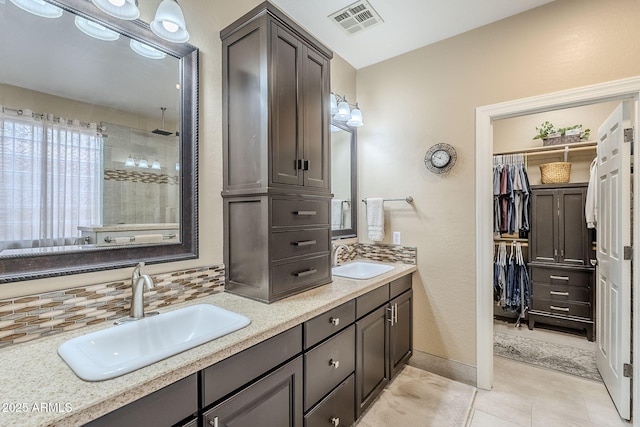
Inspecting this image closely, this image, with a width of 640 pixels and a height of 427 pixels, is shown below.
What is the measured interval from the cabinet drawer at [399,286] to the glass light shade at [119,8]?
2.14 meters

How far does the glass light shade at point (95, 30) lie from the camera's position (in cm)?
123

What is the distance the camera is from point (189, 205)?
157cm

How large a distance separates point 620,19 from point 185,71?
264 cm

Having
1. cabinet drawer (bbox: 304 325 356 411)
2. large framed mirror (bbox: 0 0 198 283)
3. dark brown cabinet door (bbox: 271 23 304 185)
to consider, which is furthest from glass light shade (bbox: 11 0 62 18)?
cabinet drawer (bbox: 304 325 356 411)

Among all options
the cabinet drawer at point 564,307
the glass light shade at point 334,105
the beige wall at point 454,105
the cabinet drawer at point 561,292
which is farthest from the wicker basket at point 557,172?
the glass light shade at point 334,105

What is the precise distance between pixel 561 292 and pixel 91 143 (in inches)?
166

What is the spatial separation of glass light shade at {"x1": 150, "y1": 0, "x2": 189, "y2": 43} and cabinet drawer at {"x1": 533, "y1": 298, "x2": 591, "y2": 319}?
4.05 meters

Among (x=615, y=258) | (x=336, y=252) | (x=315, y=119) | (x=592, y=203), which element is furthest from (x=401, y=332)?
(x=592, y=203)

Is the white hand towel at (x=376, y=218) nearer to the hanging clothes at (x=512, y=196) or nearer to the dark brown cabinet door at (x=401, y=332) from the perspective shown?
the dark brown cabinet door at (x=401, y=332)

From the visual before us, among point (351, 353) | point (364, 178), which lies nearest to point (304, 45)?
point (364, 178)

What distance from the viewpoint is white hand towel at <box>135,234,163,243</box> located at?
1.40 meters

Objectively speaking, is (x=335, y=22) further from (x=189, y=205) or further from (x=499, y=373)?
(x=499, y=373)

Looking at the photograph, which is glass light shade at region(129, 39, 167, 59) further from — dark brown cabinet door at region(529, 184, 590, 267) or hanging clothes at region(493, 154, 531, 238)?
dark brown cabinet door at region(529, 184, 590, 267)

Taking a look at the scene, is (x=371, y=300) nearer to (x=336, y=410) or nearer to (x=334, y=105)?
(x=336, y=410)
